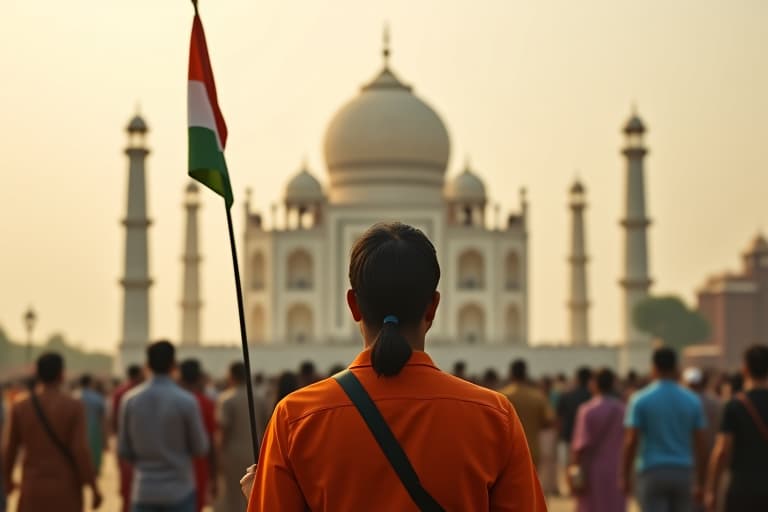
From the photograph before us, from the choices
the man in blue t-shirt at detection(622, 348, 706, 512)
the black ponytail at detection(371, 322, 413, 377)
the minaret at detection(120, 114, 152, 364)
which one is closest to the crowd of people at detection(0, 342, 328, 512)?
the man in blue t-shirt at detection(622, 348, 706, 512)

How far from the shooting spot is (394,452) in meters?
3.13

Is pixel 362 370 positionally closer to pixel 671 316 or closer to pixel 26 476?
pixel 26 476

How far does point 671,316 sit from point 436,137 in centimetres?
2543

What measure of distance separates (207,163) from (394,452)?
4.28 ft

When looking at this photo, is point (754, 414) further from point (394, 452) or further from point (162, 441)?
point (394, 452)

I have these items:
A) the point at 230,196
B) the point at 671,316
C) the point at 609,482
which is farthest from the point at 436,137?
the point at 230,196

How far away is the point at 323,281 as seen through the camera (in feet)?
150

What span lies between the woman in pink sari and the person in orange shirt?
6.30 metres

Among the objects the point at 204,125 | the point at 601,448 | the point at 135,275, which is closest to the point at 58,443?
the point at 601,448

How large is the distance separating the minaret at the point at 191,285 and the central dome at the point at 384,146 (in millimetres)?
4494

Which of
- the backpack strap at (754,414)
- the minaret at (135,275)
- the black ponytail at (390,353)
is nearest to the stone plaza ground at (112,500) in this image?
the backpack strap at (754,414)

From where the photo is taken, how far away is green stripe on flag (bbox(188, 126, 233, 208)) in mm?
4133

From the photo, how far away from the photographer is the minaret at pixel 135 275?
1570 inches

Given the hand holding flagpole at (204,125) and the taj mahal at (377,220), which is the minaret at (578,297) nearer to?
the taj mahal at (377,220)
